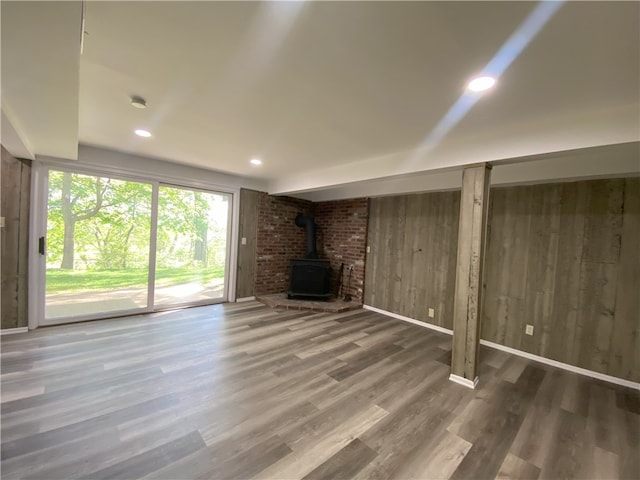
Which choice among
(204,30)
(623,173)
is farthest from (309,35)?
(623,173)

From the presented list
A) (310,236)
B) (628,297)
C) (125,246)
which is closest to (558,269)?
(628,297)

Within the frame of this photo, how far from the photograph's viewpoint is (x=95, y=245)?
3535 millimetres

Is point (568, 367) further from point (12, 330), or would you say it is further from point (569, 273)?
point (12, 330)

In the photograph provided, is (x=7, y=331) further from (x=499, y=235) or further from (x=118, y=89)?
(x=499, y=235)

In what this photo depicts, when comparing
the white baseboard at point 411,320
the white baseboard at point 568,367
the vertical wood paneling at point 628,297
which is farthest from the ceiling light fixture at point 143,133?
the vertical wood paneling at point 628,297

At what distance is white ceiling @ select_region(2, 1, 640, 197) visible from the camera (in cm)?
115

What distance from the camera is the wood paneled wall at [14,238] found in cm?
296

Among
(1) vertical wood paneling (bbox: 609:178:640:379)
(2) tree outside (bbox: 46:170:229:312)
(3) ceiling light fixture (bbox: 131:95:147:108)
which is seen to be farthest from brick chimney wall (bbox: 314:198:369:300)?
(3) ceiling light fixture (bbox: 131:95:147:108)

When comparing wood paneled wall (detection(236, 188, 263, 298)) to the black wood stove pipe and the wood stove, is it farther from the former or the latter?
the black wood stove pipe

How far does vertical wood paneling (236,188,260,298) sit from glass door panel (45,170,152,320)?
1508mm

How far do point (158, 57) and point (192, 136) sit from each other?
137 centimetres

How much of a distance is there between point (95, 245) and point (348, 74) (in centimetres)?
397

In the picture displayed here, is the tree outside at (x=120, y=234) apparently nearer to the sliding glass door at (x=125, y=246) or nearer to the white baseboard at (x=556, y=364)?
the sliding glass door at (x=125, y=246)

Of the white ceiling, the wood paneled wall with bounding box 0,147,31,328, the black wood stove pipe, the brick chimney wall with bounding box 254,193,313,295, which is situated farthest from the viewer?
the black wood stove pipe
